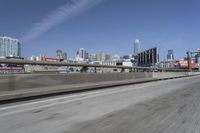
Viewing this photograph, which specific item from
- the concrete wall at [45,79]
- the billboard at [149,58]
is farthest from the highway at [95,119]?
the billboard at [149,58]

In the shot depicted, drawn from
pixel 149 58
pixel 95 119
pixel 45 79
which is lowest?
pixel 95 119

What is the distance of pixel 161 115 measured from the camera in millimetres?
7570

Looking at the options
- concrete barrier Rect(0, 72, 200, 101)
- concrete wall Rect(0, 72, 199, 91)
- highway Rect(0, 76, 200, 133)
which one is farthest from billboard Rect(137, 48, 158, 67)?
highway Rect(0, 76, 200, 133)

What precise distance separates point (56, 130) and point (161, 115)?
299cm

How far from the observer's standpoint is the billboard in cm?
9419

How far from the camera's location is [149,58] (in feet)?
334

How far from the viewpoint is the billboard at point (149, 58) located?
94188 millimetres

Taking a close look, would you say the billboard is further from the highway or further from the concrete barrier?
the highway

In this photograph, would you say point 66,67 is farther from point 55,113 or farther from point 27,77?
point 55,113

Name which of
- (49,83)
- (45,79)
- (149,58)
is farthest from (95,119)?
(149,58)

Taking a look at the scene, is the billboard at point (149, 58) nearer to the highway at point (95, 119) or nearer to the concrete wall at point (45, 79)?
the concrete wall at point (45, 79)

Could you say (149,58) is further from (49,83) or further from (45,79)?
(45,79)

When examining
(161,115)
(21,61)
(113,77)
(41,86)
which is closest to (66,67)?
(41,86)

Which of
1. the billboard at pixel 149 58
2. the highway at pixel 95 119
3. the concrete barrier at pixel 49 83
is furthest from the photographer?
the billboard at pixel 149 58
